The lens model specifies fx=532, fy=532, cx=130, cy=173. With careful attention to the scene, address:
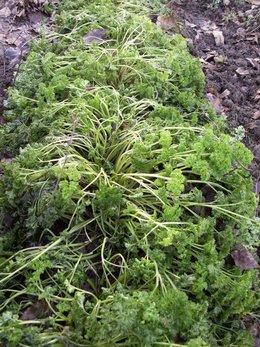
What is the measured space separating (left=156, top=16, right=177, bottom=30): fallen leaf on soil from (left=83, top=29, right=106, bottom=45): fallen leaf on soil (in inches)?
29.8

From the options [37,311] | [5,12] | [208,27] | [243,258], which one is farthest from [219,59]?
[37,311]

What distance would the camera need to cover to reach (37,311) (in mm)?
2338

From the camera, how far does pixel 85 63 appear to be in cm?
359

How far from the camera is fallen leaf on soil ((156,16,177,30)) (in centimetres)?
486

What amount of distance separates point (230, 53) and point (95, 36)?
1.47 m

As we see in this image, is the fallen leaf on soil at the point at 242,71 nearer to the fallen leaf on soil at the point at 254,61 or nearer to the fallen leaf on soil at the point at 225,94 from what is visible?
the fallen leaf on soil at the point at 254,61

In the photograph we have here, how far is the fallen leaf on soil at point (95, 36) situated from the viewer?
13.7ft

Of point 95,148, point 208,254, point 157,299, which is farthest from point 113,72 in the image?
point 157,299

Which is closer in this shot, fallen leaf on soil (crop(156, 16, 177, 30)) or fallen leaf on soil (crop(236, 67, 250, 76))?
fallen leaf on soil (crop(236, 67, 250, 76))

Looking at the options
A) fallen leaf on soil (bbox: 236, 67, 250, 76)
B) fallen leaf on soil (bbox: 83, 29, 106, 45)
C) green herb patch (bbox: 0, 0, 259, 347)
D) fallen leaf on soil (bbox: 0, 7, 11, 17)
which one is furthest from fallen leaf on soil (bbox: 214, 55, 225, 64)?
fallen leaf on soil (bbox: 0, 7, 11, 17)

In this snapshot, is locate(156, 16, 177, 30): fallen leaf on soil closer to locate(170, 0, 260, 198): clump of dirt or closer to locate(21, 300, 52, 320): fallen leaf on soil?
locate(170, 0, 260, 198): clump of dirt

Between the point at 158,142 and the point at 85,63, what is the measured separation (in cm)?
103

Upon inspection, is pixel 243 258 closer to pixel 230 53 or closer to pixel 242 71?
pixel 242 71

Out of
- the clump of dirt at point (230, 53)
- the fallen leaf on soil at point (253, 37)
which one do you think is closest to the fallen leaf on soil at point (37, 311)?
the clump of dirt at point (230, 53)
